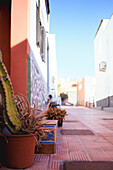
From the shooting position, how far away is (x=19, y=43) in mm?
2988

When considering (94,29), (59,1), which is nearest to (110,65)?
(59,1)

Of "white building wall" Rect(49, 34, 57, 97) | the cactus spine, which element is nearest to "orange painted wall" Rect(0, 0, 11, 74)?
the cactus spine

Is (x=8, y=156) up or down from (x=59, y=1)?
down

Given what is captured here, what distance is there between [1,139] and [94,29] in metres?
14.5

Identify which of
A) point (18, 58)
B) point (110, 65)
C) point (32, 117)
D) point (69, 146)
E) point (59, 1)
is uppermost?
point (59, 1)

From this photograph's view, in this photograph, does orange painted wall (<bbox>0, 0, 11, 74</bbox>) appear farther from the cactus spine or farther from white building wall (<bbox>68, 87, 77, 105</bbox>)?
white building wall (<bbox>68, 87, 77, 105</bbox>)

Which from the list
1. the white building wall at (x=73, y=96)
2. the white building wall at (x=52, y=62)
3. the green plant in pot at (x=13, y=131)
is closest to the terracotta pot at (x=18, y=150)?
the green plant in pot at (x=13, y=131)

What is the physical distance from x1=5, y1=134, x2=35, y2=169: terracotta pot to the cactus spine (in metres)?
0.09

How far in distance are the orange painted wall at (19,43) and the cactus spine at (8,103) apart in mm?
1175

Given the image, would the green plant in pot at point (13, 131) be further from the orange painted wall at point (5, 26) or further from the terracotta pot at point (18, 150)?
the orange painted wall at point (5, 26)

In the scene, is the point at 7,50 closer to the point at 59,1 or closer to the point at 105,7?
the point at 59,1

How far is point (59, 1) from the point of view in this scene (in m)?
9.59

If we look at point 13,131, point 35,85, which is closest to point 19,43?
point 35,85

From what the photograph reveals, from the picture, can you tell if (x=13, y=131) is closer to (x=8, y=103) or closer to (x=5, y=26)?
(x=8, y=103)
